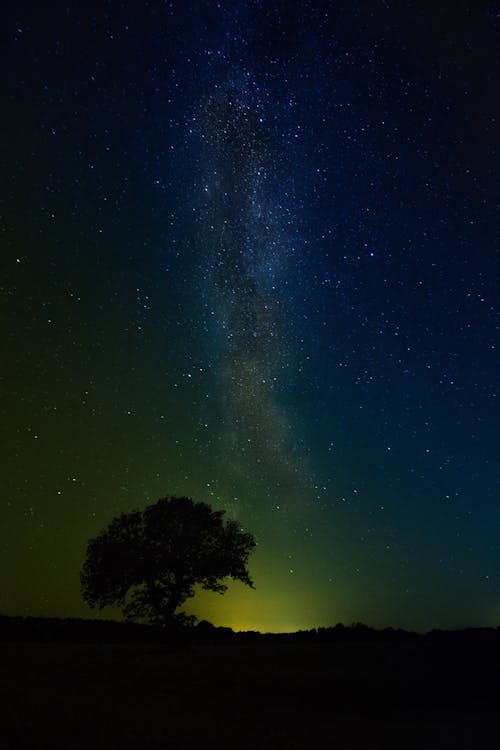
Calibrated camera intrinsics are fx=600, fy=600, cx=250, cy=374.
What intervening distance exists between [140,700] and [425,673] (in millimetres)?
12201

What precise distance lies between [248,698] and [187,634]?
22.2 metres

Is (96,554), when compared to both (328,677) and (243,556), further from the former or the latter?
(328,677)

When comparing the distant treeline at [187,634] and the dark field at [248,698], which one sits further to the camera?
the distant treeline at [187,634]

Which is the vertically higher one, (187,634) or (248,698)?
(187,634)

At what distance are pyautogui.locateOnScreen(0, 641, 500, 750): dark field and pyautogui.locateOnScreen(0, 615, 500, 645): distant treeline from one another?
5233 mm

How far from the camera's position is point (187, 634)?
35.8 metres

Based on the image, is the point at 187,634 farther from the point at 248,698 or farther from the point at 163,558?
the point at 248,698

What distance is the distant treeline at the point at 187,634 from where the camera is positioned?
31844 millimetres

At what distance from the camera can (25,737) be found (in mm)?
8852

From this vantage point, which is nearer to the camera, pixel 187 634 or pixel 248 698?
pixel 248 698

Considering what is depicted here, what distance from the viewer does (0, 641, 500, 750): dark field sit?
399 inches

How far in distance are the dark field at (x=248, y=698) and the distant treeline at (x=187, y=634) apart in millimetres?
5233

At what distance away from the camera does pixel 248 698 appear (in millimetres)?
15133

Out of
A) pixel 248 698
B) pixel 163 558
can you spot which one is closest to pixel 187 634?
pixel 163 558
